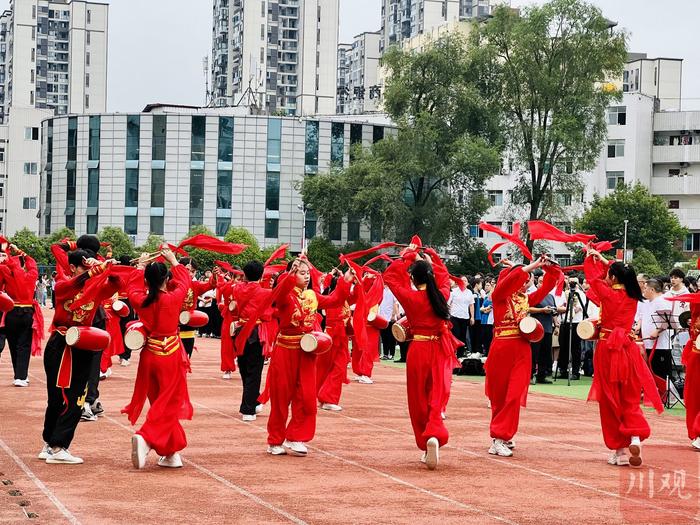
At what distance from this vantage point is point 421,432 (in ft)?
34.5

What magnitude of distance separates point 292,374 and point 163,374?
4.77 feet

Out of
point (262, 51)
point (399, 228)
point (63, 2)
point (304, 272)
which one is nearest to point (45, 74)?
point (63, 2)

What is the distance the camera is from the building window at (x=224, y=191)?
236 ft

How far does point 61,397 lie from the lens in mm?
10070

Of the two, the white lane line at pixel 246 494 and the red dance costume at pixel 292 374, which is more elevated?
the red dance costume at pixel 292 374

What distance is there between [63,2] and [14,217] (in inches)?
1310

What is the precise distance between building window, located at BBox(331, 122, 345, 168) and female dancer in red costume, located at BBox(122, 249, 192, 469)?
61.9 meters

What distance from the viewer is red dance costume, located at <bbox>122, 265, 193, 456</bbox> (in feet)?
32.2

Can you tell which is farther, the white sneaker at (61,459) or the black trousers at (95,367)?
the black trousers at (95,367)

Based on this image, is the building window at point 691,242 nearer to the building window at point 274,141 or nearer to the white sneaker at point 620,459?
the building window at point 274,141

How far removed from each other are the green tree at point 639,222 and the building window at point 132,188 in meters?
27.2

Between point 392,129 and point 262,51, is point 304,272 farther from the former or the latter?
point 262,51

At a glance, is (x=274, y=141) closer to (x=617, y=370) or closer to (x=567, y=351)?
(x=567, y=351)

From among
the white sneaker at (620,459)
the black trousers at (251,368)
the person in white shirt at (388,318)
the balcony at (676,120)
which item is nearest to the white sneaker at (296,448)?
the black trousers at (251,368)
